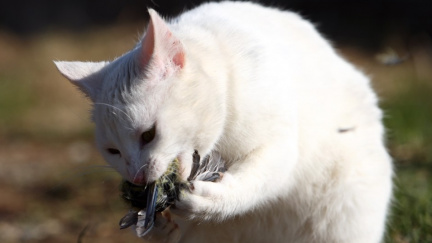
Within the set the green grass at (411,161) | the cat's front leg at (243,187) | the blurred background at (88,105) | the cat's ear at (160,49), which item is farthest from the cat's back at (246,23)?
the green grass at (411,161)

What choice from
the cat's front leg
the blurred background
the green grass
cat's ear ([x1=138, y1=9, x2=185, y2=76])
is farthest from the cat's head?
the green grass

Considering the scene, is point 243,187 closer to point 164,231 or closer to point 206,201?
point 206,201

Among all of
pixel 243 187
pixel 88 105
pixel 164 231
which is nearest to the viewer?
pixel 243 187

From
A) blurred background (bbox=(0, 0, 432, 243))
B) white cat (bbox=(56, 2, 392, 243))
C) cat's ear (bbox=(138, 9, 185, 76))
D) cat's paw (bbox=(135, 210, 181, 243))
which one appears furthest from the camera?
blurred background (bbox=(0, 0, 432, 243))

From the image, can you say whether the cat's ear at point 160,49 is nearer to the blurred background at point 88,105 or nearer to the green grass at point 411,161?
the blurred background at point 88,105

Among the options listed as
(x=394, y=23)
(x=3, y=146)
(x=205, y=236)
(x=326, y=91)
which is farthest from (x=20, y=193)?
(x=394, y=23)

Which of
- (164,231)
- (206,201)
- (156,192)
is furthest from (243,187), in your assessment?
(164,231)

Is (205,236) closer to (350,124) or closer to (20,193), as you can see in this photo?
(350,124)

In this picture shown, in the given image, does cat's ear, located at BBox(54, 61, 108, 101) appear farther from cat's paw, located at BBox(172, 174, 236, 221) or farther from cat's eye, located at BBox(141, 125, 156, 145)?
cat's paw, located at BBox(172, 174, 236, 221)
